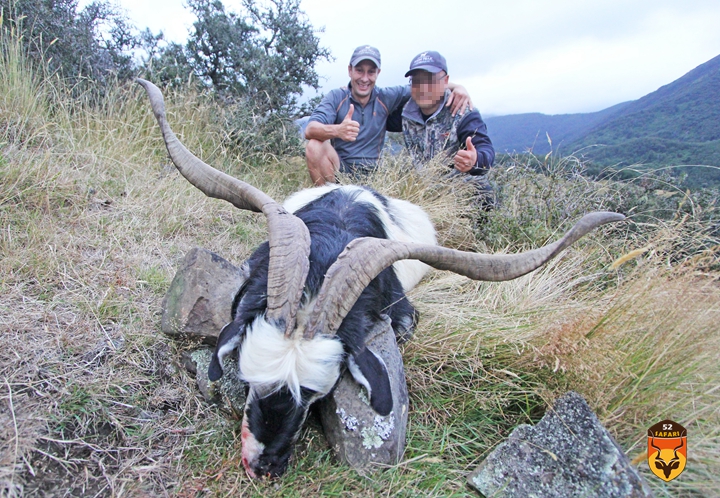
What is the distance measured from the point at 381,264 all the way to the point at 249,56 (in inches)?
278

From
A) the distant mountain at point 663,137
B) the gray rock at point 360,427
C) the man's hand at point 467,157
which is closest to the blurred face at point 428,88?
the man's hand at point 467,157

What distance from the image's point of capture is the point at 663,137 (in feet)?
32.5

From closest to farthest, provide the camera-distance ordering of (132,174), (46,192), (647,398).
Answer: (647,398)
(46,192)
(132,174)

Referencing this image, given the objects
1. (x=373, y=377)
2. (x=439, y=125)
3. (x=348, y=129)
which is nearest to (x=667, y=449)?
(x=373, y=377)

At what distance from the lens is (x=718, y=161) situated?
6.72m

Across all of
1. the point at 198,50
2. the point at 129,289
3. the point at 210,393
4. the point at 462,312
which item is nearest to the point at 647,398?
the point at 462,312

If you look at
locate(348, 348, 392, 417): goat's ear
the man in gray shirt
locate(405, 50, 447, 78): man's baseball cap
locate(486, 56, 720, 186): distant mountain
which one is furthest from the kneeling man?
locate(348, 348, 392, 417): goat's ear

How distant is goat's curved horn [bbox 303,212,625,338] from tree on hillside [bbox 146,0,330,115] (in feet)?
19.8

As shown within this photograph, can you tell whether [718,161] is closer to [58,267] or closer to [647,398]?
[647,398]

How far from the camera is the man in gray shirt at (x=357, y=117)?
6.12 m

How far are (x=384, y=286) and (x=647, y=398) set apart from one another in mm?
1631

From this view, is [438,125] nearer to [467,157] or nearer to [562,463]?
[467,157]

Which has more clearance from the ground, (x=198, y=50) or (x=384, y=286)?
(x=198, y=50)

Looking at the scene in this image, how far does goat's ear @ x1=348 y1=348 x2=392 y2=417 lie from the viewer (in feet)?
7.50
